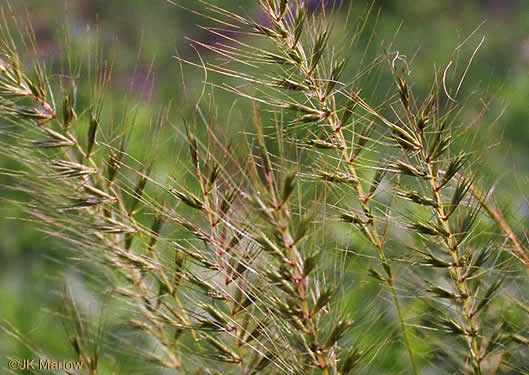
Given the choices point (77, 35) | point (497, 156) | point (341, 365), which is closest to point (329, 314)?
point (341, 365)

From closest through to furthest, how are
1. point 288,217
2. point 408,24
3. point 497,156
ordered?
point 288,217, point 497,156, point 408,24

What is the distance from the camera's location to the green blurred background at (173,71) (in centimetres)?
104

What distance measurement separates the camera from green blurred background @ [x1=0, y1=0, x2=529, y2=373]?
1.04 m

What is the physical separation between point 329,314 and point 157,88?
2627 mm

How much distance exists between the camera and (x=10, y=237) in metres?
2.12

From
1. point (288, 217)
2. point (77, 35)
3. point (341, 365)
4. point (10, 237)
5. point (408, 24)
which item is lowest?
point (10, 237)

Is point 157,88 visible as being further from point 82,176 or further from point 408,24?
point 82,176

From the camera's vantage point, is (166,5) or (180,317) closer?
(180,317)

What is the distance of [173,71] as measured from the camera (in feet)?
11.2

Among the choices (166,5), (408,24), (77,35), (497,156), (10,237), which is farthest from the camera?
(166,5)
